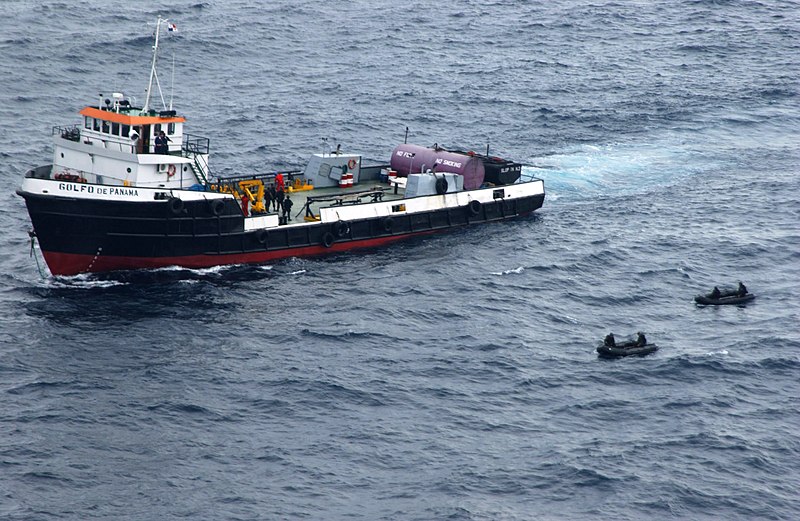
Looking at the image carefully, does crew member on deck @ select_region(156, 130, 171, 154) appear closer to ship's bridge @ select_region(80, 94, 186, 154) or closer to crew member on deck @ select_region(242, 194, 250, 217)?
ship's bridge @ select_region(80, 94, 186, 154)

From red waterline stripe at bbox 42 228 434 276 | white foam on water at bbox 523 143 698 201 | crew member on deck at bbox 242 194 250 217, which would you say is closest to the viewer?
red waterline stripe at bbox 42 228 434 276

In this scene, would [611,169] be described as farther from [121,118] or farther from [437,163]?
[121,118]

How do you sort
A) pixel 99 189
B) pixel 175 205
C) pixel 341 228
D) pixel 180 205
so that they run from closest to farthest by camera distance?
pixel 99 189 → pixel 175 205 → pixel 180 205 → pixel 341 228

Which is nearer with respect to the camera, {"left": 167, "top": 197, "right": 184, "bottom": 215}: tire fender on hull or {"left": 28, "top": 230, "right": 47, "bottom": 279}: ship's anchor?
{"left": 28, "top": 230, "right": 47, "bottom": 279}: ship's anchor

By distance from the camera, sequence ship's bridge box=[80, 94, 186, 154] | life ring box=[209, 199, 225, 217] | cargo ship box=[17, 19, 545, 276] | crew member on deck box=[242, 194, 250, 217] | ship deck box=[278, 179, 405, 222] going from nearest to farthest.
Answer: cargo ship box=[17, 19, 545, 276] < life ring box=[209, 199, 225, 217] < ship's bridge box=[80, 94, 186, 154] < crew member on deck box=[242, 194, 250, 217] < ship deck box=[278, 179, 405, 222]

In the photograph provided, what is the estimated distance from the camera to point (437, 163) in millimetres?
66250

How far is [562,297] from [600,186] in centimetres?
1873

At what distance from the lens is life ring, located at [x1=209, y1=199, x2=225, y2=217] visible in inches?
2161

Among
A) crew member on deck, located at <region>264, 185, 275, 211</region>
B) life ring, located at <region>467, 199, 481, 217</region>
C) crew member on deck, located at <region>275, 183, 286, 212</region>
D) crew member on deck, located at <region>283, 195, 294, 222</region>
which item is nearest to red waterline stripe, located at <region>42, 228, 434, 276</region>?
crew member on deck, located at <region>283, 195, 294, 222</region>

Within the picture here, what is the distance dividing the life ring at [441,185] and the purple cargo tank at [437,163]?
1492 mm

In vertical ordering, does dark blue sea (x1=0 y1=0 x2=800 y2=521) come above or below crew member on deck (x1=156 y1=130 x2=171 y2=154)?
below

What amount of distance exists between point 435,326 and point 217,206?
1306cm

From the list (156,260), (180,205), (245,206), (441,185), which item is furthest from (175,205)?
(441,185)

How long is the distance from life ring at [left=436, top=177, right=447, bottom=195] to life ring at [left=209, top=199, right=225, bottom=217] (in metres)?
14.3
